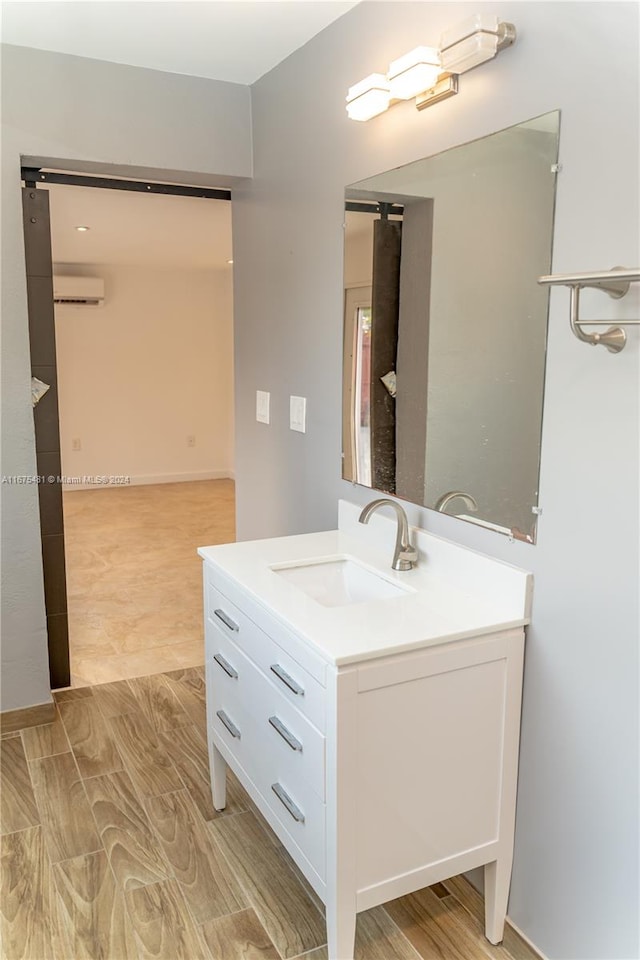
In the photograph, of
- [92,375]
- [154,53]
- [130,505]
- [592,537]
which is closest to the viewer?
[592,537]

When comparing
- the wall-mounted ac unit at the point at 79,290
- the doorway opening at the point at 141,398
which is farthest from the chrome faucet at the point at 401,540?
the wall-mounted ac unit at the point at 79,290

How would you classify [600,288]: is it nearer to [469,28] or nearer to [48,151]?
[469,28]

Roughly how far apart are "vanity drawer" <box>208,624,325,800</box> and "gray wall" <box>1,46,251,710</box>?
95 cm

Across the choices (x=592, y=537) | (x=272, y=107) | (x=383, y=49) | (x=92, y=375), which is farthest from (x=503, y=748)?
(x=92, y=375)

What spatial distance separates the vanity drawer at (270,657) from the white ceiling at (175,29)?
1622 millimetres

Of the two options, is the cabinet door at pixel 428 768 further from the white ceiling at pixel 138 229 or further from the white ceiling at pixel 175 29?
the white ceiling at pixel 138 229

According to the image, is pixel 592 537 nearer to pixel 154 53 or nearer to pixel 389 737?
pixel 389 737

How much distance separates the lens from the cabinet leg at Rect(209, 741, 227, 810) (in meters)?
2.19

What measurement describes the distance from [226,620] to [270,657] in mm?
283

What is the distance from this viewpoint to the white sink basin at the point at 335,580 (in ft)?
6.56

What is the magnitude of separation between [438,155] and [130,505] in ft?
17.5

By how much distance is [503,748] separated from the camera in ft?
5.46

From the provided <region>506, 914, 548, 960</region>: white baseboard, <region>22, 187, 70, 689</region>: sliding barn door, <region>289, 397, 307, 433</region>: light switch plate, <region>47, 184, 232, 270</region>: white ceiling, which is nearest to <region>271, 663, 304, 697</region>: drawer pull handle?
<region>506, 914, 548, 960</region>: white baseboard

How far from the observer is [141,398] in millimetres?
7457
